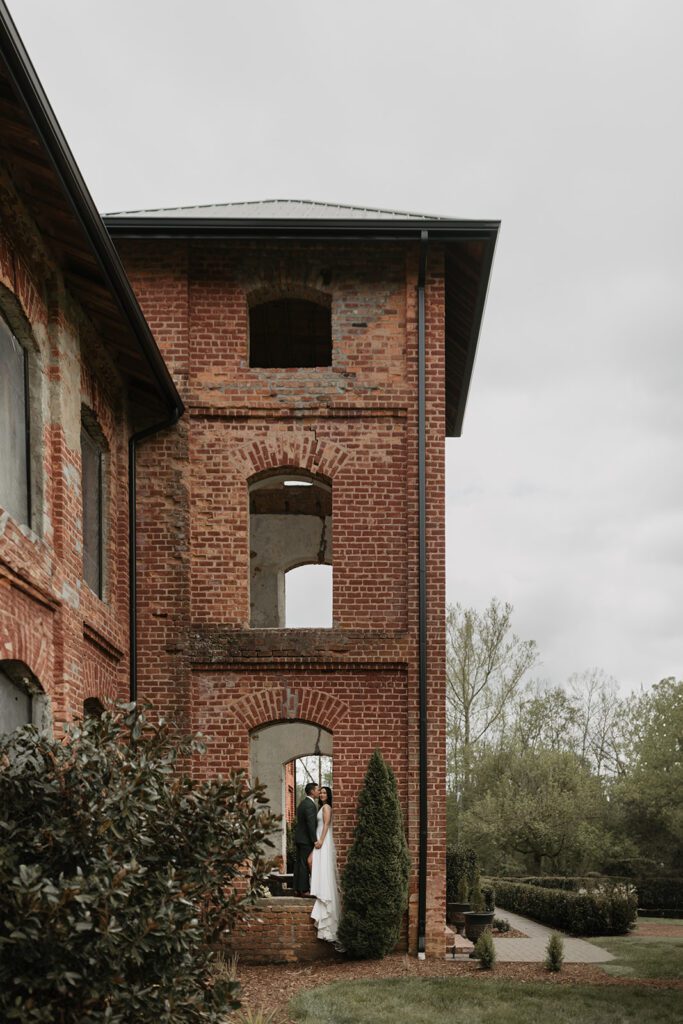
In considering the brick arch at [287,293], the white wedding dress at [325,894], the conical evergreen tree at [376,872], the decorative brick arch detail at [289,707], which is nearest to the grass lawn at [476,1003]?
the conical evergreen tree at [376,872]

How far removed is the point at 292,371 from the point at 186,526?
235cm

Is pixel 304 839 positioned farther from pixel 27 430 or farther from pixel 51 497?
pixel 27 430

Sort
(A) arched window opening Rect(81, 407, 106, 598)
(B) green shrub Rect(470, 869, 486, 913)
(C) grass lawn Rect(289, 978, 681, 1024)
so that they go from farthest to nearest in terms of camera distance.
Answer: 1. (B) green shrub Rect(470, 869, 486, 913)
2. (A) arched window opening Rect(81, 407, 106, 598)
3. (C) grass lawn Rect(289, 978, 681, 1024)

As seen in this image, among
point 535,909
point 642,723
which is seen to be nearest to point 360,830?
point 535,909

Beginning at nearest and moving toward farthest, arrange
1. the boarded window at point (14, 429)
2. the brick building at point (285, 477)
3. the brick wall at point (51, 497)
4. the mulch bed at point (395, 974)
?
the brick wall at point (51, 497) → the boarded window at point (14, 429) → the mulch bed at point (395, 974) → the brick building at point (285, 477)

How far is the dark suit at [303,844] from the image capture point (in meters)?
15.7

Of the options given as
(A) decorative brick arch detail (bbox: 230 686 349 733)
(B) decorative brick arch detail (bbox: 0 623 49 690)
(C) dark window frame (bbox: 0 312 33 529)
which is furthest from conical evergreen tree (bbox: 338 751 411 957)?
(C) dark window frame (bbox: 0 312 33 529)

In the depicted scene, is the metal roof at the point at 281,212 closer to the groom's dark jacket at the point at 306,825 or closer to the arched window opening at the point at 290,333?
the arched window opening at the point at 290,333

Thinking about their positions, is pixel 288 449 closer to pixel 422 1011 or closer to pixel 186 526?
pixel 186 526

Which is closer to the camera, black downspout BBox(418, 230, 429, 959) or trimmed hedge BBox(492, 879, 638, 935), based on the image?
black downspout BBox(418, 230, 429, 959)

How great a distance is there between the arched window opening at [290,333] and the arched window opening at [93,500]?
4.76 m

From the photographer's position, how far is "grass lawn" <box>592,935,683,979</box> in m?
14.2

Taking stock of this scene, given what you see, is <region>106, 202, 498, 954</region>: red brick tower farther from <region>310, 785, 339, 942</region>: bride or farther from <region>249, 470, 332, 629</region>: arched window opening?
<region>249, 470, 332, 629</region>: arched window opening

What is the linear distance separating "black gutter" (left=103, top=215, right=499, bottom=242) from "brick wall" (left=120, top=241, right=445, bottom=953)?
1.54ft
